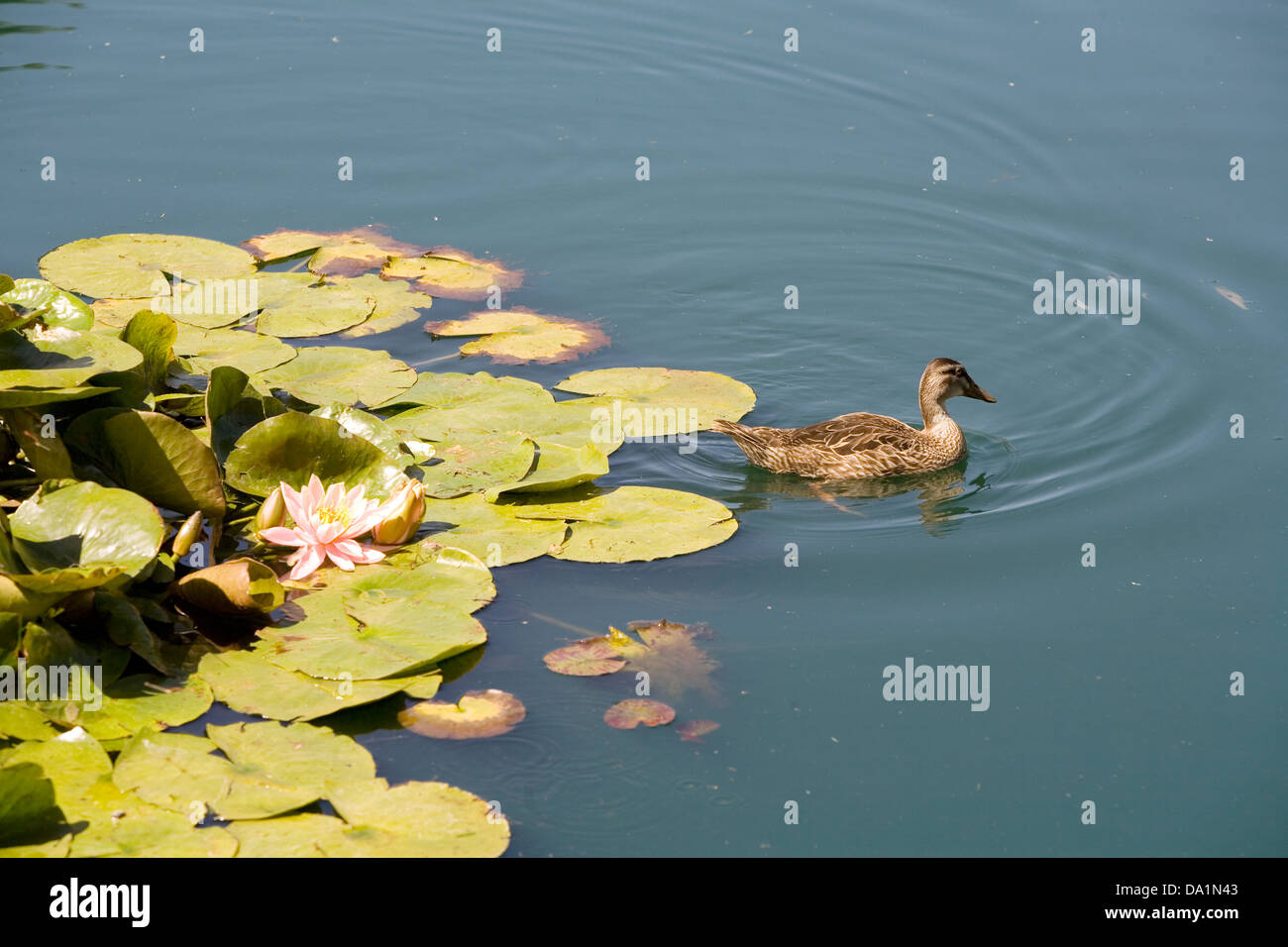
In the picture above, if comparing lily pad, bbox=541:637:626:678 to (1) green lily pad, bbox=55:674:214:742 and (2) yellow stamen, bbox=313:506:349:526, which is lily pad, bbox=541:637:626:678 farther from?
(1) green lily pad, bbox=55:674:214:742

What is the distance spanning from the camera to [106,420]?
6016 mm

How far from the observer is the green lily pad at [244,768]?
4.82 m

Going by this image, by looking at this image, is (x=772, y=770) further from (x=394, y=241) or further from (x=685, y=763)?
(x=394, y=241)

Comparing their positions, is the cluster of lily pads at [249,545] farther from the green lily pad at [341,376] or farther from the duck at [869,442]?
the duck at [869,442]

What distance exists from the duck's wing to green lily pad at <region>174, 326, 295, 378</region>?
3.08 metres

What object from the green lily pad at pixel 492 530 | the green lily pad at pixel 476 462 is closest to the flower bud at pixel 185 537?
the green lily pad at pixel 492 530

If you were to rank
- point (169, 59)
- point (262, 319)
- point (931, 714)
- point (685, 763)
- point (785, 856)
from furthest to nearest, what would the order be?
point (169, 59)
point (262, 319)
point (931, 714)
point (685, 763)
point (785, 856)

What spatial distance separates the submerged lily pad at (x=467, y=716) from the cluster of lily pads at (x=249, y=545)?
14mm

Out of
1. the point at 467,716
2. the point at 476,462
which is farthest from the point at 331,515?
the point at 467,716

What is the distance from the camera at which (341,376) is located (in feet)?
25.8

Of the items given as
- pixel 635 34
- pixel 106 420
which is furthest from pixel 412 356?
pixel 635 34

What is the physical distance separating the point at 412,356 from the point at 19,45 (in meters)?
7.41

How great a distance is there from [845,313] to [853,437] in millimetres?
2086

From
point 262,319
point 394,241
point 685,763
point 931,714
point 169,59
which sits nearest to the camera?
point 685,763
